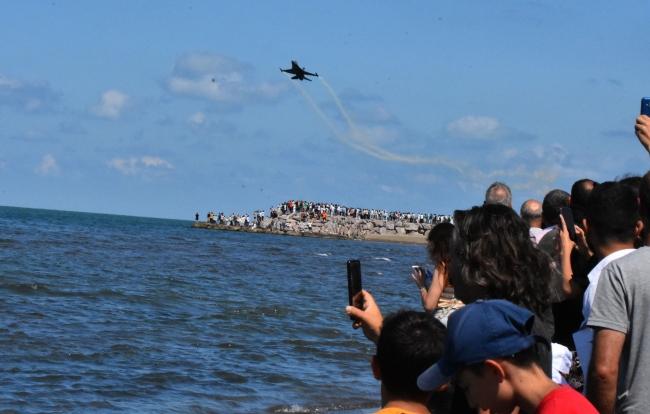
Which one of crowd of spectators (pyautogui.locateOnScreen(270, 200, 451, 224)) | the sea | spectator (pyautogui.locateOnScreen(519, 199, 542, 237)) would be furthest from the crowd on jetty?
spectator (pyautogui.locateOnScreen(519, 199, 542, 237))

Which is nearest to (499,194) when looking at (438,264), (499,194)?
(499,194)

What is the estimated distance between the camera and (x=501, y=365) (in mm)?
2432

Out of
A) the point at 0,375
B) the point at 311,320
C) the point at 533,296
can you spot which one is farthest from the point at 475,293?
the point at 311,320

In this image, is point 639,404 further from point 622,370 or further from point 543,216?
point 543,216

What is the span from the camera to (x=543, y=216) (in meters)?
5.71

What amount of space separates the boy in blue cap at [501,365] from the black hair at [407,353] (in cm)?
62

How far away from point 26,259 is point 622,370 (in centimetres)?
2704

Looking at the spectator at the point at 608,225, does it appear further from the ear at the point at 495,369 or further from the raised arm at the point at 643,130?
the ear at the point at 495,369

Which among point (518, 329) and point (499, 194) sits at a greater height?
point (499, 194)

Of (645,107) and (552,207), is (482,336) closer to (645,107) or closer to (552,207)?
(645,107)

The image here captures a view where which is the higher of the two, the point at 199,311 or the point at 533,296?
the point at 533,296

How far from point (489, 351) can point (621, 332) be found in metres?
0.97

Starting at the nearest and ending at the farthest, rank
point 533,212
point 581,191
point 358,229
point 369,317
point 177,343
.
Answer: point 369,317 < point 581,191 < point 533,212 < point 177,343 < point 358,229

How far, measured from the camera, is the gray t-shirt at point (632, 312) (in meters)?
3.13
